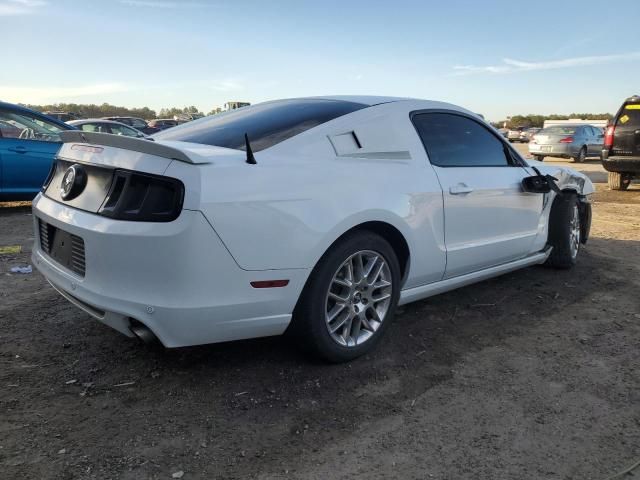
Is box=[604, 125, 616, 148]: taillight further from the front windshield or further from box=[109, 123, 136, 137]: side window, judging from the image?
box=[109, 123, 136, 137]: side window

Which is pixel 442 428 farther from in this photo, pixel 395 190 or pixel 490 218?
pixel 490 218

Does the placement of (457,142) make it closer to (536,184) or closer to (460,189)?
(460,189)

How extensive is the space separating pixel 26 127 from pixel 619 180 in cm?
1181

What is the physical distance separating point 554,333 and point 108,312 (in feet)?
9.34

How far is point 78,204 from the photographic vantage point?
2703mm

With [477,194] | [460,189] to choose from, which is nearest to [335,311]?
[460,189]

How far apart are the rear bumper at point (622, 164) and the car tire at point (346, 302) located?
32.6 ft

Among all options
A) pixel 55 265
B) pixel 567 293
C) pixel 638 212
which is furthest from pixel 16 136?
pixel 638 212

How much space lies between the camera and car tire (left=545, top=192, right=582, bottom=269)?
492 centimetres

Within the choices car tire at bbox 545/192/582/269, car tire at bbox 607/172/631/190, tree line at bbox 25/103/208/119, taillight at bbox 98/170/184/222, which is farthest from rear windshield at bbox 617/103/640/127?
tree line at bbox 25/103/208/119

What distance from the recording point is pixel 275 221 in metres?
2.58

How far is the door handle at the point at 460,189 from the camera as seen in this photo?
3533 millimetres

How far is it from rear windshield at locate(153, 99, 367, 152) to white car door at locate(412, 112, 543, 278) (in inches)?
25.8

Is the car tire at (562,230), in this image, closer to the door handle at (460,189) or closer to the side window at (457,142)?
the side window at (457,142)
